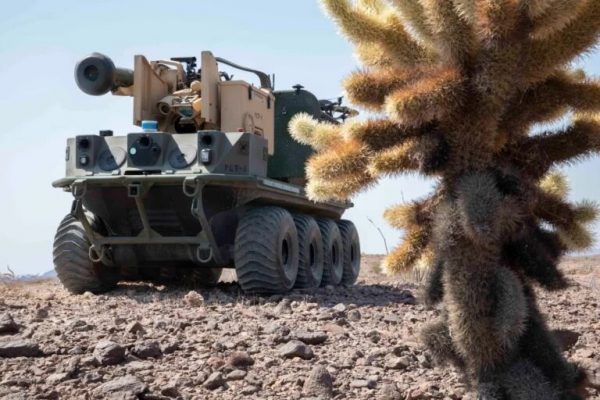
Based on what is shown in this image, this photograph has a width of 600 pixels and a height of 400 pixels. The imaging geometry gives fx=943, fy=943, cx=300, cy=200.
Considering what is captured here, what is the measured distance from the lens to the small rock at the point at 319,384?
494cm

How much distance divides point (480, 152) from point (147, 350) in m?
2.52

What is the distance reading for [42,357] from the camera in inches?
227

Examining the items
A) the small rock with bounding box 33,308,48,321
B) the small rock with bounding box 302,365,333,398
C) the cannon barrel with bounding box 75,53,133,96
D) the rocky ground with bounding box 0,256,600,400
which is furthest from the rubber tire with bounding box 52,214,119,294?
the small rock with bounding box 302,365,333,398

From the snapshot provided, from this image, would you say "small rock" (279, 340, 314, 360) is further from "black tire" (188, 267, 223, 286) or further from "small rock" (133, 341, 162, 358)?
"black tire" (188, 267, 223, 286)

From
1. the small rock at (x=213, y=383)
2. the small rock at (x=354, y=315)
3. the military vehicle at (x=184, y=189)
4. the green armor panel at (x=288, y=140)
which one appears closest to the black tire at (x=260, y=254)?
the military vehicle at (x=184, y=189)

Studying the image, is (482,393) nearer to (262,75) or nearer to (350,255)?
(262,75)

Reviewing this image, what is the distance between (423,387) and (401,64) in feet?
5.73

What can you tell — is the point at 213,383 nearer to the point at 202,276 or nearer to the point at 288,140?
the point at 288,140

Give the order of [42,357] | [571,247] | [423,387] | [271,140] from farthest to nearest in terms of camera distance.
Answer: [271,140], [42,357], [423,387], [571,247]

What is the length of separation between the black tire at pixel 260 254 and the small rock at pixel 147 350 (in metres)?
4.06

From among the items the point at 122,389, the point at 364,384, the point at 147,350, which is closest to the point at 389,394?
the point at 364,384

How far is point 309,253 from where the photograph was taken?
11.5 m

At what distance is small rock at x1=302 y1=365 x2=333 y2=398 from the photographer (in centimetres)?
494

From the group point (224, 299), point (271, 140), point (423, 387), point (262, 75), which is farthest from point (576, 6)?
point (262, 75)
